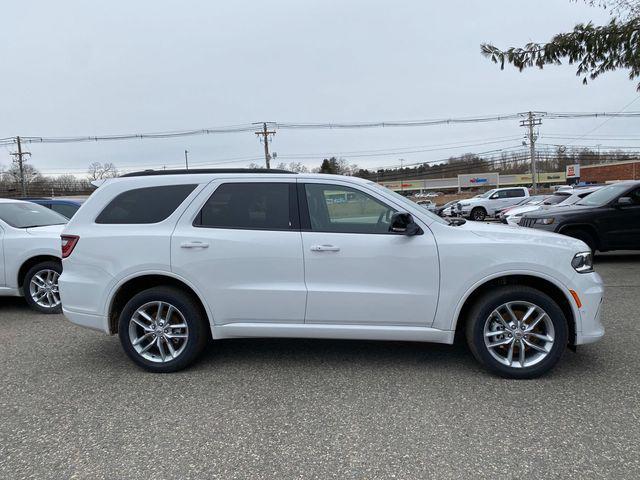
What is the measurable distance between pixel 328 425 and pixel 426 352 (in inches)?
66.0

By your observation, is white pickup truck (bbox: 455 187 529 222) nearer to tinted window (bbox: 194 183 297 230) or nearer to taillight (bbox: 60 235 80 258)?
tinted window (bbox: 194 183 297 230)

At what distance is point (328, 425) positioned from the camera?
314 cm

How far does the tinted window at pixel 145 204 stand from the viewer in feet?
13.7

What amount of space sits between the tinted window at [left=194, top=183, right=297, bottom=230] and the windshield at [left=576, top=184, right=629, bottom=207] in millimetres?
8319

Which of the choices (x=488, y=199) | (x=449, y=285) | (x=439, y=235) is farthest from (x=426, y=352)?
(x=488, y=199)

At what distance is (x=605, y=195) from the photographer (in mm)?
9891

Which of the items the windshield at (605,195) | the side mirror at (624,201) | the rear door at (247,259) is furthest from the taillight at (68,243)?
the side mirror at (624,201)

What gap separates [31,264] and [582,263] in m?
6.90

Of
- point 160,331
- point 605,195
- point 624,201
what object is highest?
point 605,195

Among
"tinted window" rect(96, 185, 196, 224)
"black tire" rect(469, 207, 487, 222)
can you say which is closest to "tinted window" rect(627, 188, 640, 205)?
"tinted window" rect(96, 185, 196, 224)

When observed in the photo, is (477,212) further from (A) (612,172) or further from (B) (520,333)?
(A) (612,172)

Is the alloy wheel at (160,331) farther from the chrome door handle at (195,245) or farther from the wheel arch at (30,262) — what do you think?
the wheel arch at (30,262)

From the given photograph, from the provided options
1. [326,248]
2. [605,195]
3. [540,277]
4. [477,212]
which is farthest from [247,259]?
[477,212]

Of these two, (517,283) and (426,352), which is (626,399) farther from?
(426,352)
